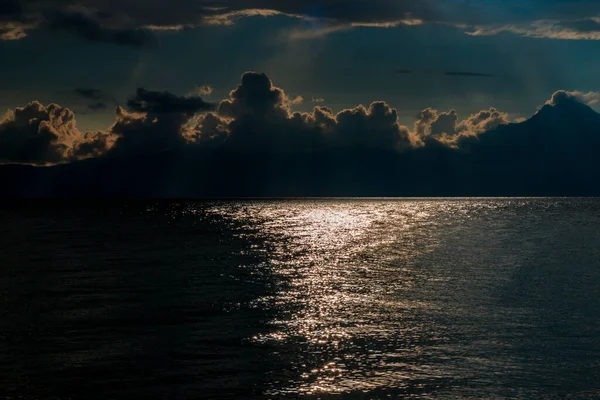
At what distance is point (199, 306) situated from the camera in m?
46.6

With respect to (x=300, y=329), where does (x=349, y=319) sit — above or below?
above

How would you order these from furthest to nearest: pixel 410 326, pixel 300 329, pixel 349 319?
pixel 349 319 < pixel 410 326 < pixel 300 329

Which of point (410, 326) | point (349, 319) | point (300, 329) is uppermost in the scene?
point (410, 326)

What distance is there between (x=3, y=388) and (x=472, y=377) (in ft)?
64.9

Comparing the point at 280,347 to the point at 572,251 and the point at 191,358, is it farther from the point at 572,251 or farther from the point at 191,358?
the point at 572,251

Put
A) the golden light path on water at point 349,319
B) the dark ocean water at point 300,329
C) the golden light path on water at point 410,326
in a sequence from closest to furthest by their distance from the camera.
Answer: the dark ocean water at point 300,329, the golden light path on water at point 410,326, the golden light path on water at point 349,319

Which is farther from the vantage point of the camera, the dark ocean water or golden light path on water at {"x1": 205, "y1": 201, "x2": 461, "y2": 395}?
golden light path on water at {"x1": 205, "y1": 201, "x2": 461, "y2": 395}

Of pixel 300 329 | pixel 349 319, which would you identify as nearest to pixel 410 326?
pixel 349 319

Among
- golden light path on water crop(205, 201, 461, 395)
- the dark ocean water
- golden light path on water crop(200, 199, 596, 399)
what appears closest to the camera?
the dark ocean water

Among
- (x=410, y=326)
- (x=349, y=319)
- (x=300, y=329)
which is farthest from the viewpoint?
(x=349, y=319)

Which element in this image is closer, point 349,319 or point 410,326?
point 410,326

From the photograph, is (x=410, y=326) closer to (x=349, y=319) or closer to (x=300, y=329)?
(x=349, y=319)

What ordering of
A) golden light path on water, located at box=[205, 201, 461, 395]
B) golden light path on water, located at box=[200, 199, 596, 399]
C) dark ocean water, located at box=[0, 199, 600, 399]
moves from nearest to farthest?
dark ocean water, located at box=[0, 199, 600, 399] → golden light path on water, located at box=[200, 199, 596, 399] → golden light path on water, located at box=[205, 201, 461, 395]

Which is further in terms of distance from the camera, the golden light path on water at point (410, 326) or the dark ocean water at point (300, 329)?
the golden light path on water at point (410, 326)
